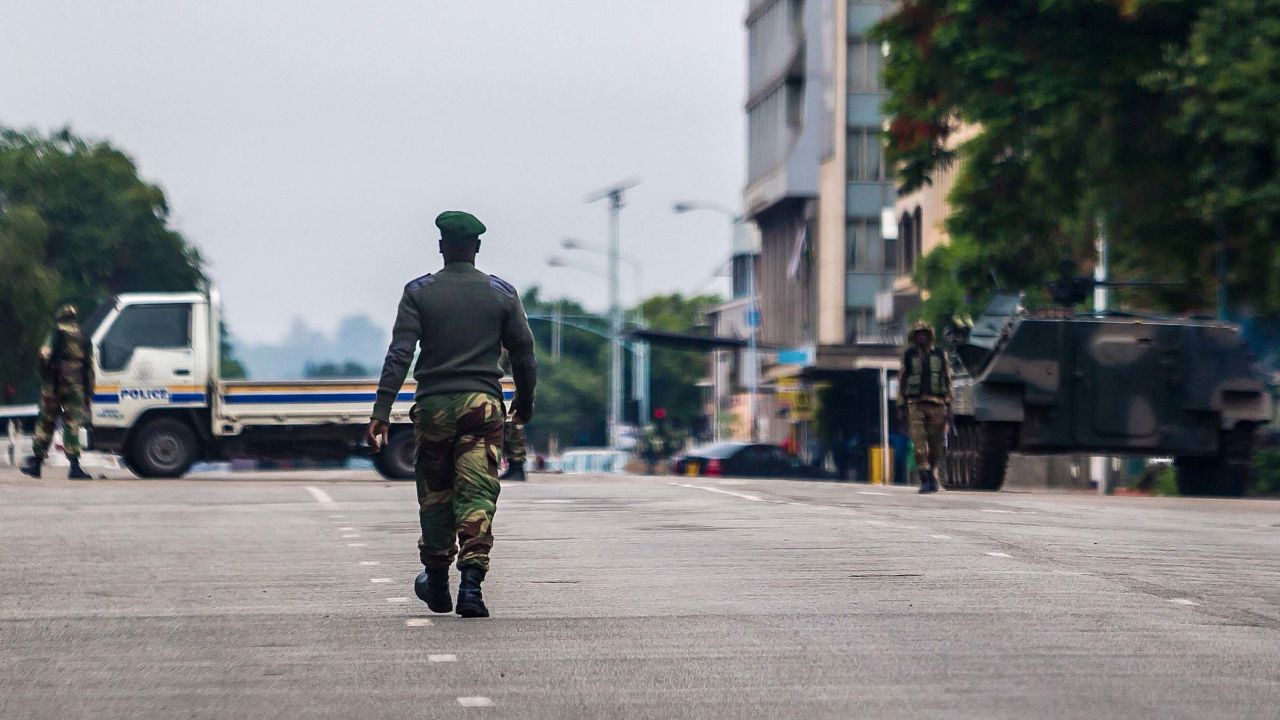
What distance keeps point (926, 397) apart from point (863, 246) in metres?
56.2

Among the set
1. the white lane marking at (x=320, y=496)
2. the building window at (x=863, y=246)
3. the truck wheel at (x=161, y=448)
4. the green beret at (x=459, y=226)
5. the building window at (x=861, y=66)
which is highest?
the building window at (x=861, y=66)

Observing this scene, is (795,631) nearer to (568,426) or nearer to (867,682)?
(867,682)

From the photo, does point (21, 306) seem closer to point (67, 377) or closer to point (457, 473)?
point (67, 377)

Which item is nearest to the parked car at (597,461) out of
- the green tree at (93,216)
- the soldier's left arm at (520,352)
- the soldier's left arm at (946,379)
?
the green tree at (93,216)

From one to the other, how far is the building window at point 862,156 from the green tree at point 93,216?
2165 cm

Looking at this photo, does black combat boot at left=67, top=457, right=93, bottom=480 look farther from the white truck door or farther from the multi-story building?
the multi-story building

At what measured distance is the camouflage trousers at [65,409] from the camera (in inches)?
1029

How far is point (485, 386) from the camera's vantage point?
1062cm

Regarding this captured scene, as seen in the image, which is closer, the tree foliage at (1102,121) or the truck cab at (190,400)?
the tree foliage at (1102,121)

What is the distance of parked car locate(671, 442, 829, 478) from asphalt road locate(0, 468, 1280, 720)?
30.0 meters

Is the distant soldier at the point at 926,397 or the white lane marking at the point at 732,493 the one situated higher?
the distant soldier at the point at 926,397

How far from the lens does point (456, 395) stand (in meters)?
10.5

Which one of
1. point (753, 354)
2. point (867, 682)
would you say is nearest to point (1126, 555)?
point (867, 682)

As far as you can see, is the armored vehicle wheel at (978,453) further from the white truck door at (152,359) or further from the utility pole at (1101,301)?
the white truck door at (152,359)
